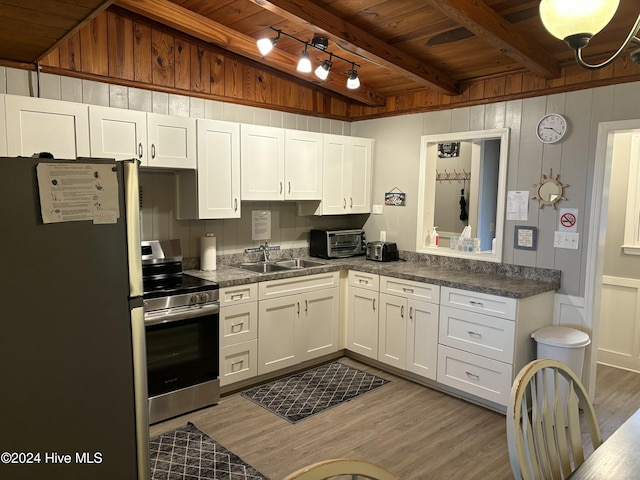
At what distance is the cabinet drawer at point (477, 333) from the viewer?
10.2 feet

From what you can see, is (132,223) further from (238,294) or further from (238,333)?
(238,333)

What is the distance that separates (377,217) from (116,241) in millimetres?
3353

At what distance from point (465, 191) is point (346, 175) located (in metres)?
2.08

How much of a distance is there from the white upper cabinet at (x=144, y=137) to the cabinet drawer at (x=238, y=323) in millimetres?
1125

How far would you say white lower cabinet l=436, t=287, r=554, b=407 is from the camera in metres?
3.10

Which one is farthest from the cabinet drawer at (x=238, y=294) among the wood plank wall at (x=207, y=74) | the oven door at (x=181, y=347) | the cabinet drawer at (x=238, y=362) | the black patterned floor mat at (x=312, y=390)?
the wood plank wall at (x=207, y=74)

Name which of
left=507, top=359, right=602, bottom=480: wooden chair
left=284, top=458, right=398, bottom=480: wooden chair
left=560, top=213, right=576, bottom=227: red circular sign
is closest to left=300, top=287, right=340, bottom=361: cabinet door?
left=560, top=213, right=576, bottom=227: red circular sign

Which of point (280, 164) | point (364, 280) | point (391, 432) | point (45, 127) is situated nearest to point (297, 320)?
point (364, 280)

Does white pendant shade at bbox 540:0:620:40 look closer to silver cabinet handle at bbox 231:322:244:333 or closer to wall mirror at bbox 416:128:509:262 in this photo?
wall mirror at bbox 416:128:509:262

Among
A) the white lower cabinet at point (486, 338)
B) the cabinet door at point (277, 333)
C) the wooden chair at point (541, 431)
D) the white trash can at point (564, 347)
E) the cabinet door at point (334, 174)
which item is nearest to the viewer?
the wooden chair at point (541, 431)

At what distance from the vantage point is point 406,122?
4.34m

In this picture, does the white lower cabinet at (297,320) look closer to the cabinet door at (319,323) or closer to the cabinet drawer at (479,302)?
the cabinet door at (319,323)

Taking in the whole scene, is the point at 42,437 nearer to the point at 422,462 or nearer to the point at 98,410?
the point at 98,410

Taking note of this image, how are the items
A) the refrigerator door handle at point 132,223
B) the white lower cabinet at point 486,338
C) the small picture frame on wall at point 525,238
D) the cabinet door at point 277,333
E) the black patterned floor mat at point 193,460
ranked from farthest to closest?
the cabinet door at point 277,333, the small picture frame on wall at point 525,238, the white lower cabinet at point 486,338, the black patterned floor mat at point 193,460, the refrigerator door handle at point 132,223
